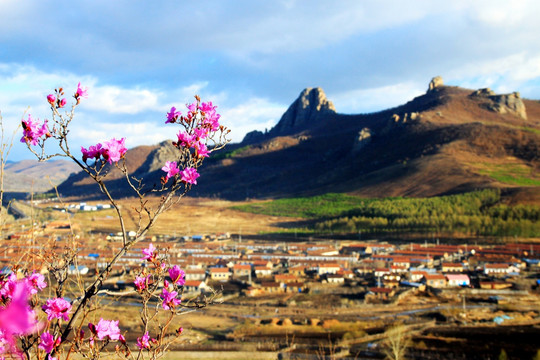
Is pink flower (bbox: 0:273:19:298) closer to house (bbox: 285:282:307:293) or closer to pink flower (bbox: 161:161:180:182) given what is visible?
pink flower (bbox: 161:161:180:182)

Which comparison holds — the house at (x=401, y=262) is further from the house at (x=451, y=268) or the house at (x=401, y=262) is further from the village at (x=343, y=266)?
the house at (x=451, y=268)

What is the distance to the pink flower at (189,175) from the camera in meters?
3.77

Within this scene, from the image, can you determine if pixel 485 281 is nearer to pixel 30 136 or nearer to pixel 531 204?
pixel 531 204

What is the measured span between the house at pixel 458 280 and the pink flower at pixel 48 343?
47.7 m

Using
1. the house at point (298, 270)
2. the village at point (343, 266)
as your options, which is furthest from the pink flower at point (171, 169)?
the house at point (298, 270)

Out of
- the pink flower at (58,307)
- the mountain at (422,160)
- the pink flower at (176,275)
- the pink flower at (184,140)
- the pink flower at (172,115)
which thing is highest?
the mountain at (422,160)

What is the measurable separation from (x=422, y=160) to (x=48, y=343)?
133 metres

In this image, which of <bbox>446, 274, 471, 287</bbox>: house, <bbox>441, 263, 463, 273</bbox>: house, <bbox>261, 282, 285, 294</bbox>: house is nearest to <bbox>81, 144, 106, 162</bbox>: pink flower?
<bbox>261, 282, 285, 294</bbox>: house

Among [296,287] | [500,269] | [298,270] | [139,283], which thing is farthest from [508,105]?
[139,283]

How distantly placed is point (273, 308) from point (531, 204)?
61329mm

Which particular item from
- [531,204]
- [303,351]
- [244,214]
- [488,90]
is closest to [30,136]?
[303,351]

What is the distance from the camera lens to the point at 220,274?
164 ft

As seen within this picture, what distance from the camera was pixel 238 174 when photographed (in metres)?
189

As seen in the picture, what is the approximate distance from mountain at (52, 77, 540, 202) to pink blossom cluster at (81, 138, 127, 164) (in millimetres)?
92061
